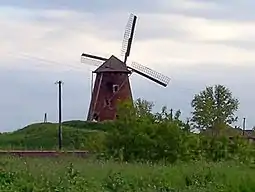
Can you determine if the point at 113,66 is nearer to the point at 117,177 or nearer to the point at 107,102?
the point at 107,102

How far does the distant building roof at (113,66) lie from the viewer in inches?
2758

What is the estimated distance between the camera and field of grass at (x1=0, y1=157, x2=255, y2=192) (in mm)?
21219

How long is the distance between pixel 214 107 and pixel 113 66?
507 inches

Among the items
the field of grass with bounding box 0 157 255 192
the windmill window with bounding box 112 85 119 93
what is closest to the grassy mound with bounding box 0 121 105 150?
the windmill window with bounding box 112 85 119 93

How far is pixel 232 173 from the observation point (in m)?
30.7

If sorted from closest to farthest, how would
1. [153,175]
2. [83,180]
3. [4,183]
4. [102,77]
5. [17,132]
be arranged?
[4,183] → [83,180] → [153,175] → [102,77] → [17,132]

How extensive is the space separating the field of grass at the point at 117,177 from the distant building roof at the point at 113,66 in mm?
37866

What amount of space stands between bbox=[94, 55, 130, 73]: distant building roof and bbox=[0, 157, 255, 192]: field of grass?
37866 mm

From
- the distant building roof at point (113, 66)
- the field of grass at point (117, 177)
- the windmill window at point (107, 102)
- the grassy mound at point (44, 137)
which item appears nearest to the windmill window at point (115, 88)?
the windmill window at point (107, 102)

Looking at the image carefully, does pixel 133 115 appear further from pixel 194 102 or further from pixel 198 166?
pixel 194 102

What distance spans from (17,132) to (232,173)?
47579 mm

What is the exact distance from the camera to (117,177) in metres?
24.1

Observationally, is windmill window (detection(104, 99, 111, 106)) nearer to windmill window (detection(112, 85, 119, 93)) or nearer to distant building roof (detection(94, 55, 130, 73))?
windmill window (detection(112, 85, 119, 93))

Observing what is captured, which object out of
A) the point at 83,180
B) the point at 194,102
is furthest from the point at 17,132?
the point at 83,180
